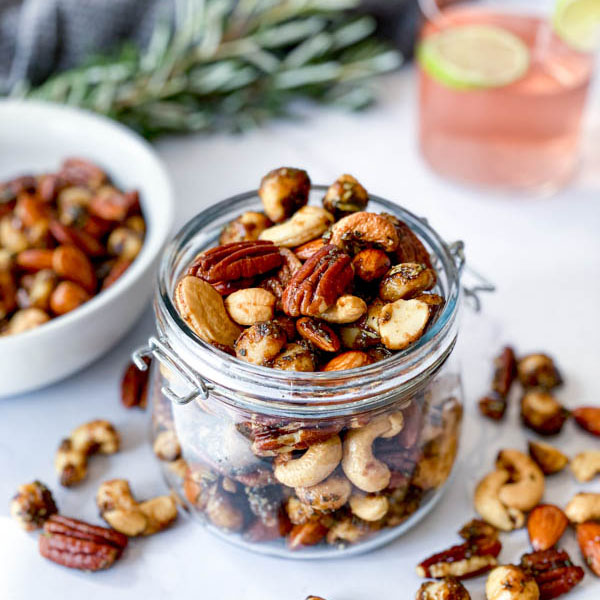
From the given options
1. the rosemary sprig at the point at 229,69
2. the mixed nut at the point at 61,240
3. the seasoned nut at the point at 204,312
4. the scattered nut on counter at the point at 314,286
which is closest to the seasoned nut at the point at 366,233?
the scattered nut on counter at the point at 314,286

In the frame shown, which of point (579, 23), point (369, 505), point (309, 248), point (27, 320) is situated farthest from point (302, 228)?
point (579, 23)

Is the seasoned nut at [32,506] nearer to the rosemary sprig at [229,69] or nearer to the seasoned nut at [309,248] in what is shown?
the seasoned nut at [309,248]

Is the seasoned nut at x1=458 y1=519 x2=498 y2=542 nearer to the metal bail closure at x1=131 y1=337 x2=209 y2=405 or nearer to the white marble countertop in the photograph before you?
the white marble countertop

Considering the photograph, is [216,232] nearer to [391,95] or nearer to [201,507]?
[201,507]

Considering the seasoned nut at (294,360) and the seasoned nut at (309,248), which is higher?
the seasoned nut at (309,248)

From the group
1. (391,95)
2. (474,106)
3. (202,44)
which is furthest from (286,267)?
(391,95)

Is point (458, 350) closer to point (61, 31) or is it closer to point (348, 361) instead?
point (348, 361)

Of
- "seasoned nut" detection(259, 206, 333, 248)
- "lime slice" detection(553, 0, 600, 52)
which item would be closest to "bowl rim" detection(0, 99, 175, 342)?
"seasoned nut" detection(259, 206, 333, 248)
